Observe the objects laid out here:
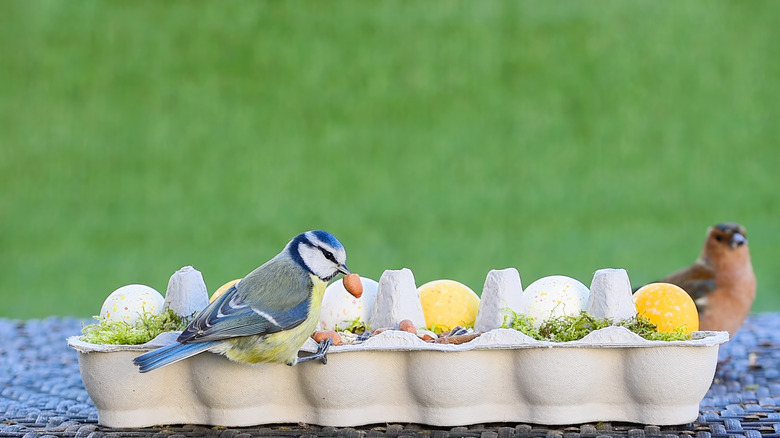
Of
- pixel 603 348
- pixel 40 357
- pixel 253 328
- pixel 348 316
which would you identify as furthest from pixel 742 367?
pixel 40 357

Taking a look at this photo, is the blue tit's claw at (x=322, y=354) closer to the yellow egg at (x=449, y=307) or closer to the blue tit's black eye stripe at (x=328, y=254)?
the blue tit's black eye stripe at (x=328, y=254)

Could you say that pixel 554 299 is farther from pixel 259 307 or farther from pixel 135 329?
pixel 135 329

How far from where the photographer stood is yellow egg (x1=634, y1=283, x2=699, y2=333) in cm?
205

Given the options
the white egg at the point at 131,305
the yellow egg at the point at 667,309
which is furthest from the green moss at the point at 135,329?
the yellow egg at the point at 667,309

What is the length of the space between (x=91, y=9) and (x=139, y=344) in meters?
4.93

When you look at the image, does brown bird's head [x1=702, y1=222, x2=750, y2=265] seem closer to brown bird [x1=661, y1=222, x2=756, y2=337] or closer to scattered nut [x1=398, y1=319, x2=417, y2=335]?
brown bird [x1=661, y1=222, x2=756, y2=337]

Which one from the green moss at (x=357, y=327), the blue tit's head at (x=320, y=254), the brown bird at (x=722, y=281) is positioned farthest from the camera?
Result: the brown bird at (x=722, y=281)

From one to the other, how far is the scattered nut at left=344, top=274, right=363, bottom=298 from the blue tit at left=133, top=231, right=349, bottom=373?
0.17 feet

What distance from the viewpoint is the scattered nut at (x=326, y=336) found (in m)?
1.95

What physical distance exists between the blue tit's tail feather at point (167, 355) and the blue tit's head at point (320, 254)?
0.30m

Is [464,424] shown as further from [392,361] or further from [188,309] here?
[188,309]

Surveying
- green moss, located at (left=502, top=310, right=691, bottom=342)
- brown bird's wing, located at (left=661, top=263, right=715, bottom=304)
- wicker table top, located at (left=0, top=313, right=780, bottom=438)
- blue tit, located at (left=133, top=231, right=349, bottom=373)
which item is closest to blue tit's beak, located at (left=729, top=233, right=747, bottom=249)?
brown bird's wing, located at (left=661, top=263, right=715, bottom=304)

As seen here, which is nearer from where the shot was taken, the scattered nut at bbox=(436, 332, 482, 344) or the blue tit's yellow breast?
the blue tit's yellow breast

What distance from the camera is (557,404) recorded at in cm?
193
